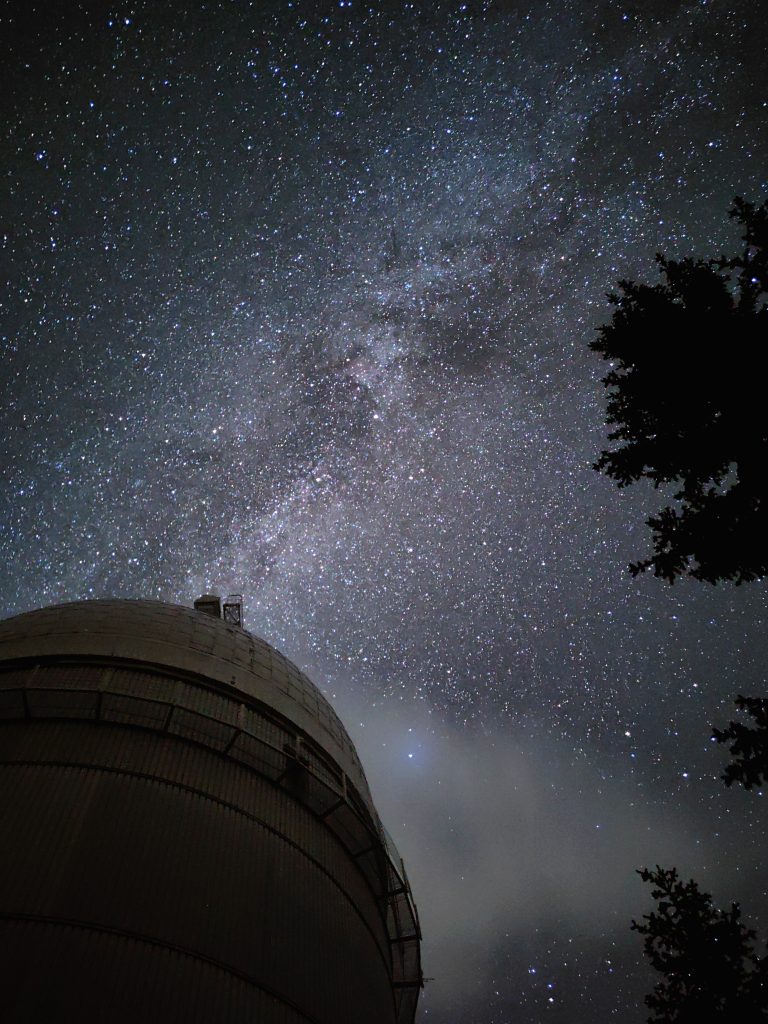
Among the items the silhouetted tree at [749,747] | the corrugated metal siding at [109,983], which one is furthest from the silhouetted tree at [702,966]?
the corrugated metal siding at [109,983]

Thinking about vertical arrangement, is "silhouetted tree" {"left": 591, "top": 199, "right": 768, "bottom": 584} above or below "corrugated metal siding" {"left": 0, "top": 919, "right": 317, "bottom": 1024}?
above

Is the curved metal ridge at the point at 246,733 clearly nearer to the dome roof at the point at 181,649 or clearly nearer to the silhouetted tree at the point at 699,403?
the dome roof at the point at 181,649

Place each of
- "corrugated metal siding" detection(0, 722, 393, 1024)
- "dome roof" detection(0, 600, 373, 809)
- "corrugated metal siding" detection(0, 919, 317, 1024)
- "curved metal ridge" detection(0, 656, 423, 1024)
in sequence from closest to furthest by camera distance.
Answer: "corrugated metal siding" detection(0, 919, 317, 1024)
"corrugated metal siding" detection(0, 722, 393, 1024)
"curved metal ridge" detection(0, 656, 423, 1024)
"dome roof" detection(0, 600, 373, 809)

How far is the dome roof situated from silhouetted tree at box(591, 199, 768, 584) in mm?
5842

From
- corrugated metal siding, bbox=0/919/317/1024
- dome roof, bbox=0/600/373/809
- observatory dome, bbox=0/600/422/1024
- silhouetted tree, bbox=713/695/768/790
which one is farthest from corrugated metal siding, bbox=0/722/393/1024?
silhouetted tree, bbox=713/695/768/790

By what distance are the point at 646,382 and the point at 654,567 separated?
2.54m

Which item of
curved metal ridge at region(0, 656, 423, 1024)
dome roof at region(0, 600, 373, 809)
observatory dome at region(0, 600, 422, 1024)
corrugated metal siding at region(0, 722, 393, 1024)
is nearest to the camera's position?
observatory dome at region(0, 600, 422, 1024)

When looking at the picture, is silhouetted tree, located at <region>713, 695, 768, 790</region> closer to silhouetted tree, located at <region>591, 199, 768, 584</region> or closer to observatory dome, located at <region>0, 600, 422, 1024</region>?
silhouetted tree, located at <region>591, 199, 768, 584</region>

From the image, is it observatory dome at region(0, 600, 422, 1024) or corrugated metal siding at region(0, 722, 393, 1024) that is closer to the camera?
observatory dome at region(0, 600, 422, 1024)

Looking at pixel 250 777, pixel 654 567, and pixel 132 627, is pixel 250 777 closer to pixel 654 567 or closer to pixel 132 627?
pixel 132 627

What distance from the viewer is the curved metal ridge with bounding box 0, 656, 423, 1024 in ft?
24.0

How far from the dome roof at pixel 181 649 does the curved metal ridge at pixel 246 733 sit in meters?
0.21

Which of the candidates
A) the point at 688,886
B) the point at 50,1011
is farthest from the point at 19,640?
the point at 688,886

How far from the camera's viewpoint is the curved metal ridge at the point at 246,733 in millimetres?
7328
